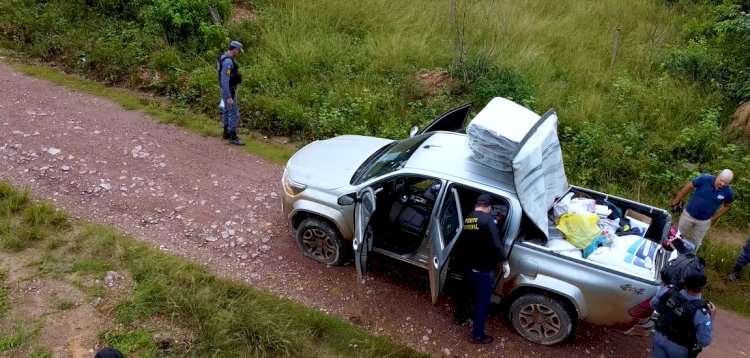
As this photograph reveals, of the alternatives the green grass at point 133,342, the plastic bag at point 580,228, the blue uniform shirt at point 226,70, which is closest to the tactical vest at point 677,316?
the plastic bag at point 580,228

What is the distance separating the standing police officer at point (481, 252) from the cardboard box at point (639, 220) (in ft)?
5.32

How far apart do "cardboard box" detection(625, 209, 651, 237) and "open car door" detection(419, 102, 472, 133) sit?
2191 mm

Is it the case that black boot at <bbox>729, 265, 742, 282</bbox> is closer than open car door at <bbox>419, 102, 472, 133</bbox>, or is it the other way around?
black boot at <bbox>729, 265, 742, 282</bbox>

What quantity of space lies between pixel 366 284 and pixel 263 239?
1464 mm

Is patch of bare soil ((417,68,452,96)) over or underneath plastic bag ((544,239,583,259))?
underneath

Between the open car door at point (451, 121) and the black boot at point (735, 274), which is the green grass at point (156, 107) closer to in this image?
the open car door at point (451, 121)

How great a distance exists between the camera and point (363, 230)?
17.0ft

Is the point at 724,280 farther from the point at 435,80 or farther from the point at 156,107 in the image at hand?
the point at 156,107

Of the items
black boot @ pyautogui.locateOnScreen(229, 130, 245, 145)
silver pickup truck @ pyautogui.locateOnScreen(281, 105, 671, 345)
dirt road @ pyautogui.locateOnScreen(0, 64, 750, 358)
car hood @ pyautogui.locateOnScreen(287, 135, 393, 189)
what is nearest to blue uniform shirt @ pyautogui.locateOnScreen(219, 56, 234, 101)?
black boot @ pyautogui.locateOnScreen(229, 130, 245, 145)

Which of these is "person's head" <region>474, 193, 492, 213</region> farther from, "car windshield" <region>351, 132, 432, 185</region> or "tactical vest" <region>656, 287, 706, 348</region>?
"tactical vest" <region>656, 287, 706, 348</region>

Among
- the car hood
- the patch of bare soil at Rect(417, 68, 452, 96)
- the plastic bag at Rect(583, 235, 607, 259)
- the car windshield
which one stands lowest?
the patch of bare soil at Rect(417, 68, 452, 96)

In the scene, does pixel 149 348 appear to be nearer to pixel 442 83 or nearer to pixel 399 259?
pixel 399 259

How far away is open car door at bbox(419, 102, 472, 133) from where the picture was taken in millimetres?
6703

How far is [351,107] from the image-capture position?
9.41 metres
